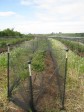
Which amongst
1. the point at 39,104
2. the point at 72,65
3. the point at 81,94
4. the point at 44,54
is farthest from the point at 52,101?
Answer: the point at 44,54

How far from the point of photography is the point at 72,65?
10305 millimetres

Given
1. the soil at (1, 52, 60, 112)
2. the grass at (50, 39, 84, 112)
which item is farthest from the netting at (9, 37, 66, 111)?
the grass at (50, 39, 84, 112)

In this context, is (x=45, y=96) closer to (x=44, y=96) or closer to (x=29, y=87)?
(x=44, y=96)

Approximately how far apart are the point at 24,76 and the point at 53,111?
1205mm

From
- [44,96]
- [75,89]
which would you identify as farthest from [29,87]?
[75,89]

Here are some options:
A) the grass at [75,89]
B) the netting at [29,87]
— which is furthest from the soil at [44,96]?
the grass at [75,89]

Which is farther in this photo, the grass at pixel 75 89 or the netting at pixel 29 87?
the grass at pixel 75 89

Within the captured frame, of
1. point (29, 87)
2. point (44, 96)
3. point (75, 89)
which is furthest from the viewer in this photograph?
point (75, 89)

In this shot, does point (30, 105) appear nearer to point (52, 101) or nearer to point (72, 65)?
point (52, 101)

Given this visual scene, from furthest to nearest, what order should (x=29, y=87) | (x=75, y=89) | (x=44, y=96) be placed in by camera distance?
(x=75, y=89), (x=44, y=96), (x=29, y=87)

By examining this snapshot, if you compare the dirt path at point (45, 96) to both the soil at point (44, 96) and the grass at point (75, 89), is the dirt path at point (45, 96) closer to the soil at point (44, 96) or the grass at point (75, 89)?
the soil at point (44, 96)

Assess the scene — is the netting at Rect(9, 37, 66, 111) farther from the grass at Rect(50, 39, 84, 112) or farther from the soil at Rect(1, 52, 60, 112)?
the grass at Rect(50, 39, 84, 112)

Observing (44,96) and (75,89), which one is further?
(75,89)

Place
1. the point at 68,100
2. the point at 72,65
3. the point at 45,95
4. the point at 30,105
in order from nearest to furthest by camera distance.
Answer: the point at 30,105 < the point at 45,95 < the point at 68,100 < the point at 72,65
